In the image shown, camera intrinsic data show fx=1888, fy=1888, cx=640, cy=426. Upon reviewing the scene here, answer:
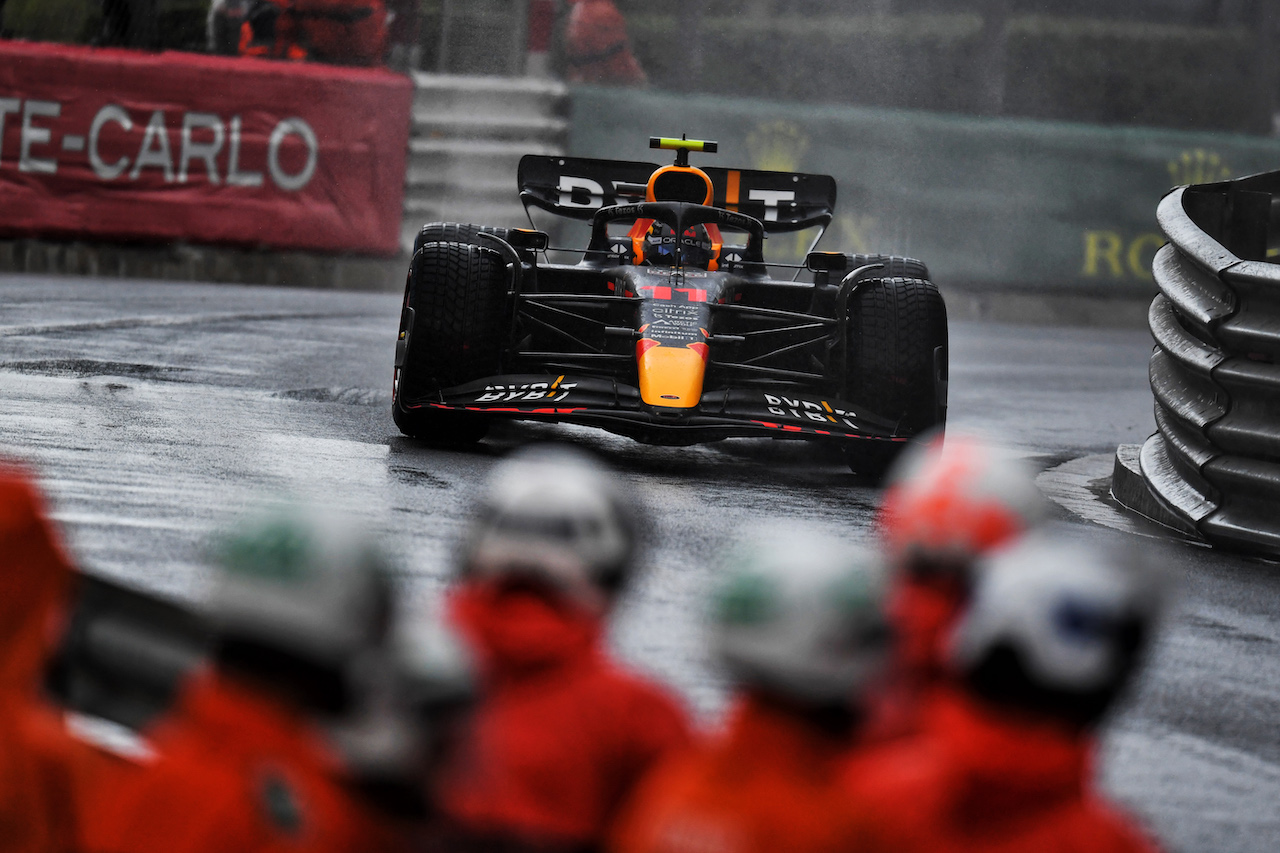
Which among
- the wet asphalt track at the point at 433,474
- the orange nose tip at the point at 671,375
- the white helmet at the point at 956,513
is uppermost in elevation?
the white helmet at the point at 956,513

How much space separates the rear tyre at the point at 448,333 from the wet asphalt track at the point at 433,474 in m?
0.15

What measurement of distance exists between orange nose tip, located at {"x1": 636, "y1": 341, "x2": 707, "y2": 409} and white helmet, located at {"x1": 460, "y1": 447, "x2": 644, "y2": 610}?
610 centimetres

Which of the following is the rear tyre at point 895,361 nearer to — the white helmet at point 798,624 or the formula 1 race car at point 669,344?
the formula 1 race car at point 669,344

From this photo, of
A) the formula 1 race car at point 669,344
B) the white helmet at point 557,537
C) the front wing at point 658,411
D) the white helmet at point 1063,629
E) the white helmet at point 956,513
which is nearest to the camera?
the white helmet at point 1063,629

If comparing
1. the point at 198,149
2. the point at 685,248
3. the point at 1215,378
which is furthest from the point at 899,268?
the point at 198,149

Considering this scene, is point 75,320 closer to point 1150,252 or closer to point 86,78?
point 86,78

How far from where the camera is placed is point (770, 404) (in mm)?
8008

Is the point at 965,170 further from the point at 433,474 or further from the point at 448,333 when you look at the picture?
the point at 433,474

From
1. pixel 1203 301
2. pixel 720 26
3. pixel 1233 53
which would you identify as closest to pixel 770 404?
pixel 1203 301

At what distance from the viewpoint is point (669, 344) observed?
8164 millimetres

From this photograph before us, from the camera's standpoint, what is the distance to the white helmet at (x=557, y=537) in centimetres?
170

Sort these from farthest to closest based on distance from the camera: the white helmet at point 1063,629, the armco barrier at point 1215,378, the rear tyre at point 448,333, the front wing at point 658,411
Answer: the rear tyre at point 448,333
the front wing at point 658,411
the armco barrier at point 1215,378
the white helmet at point 1063,629

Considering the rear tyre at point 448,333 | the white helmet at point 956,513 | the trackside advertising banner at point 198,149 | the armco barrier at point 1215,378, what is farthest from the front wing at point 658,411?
the trackside advertising banner at point 198,149

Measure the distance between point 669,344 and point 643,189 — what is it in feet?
9.27
